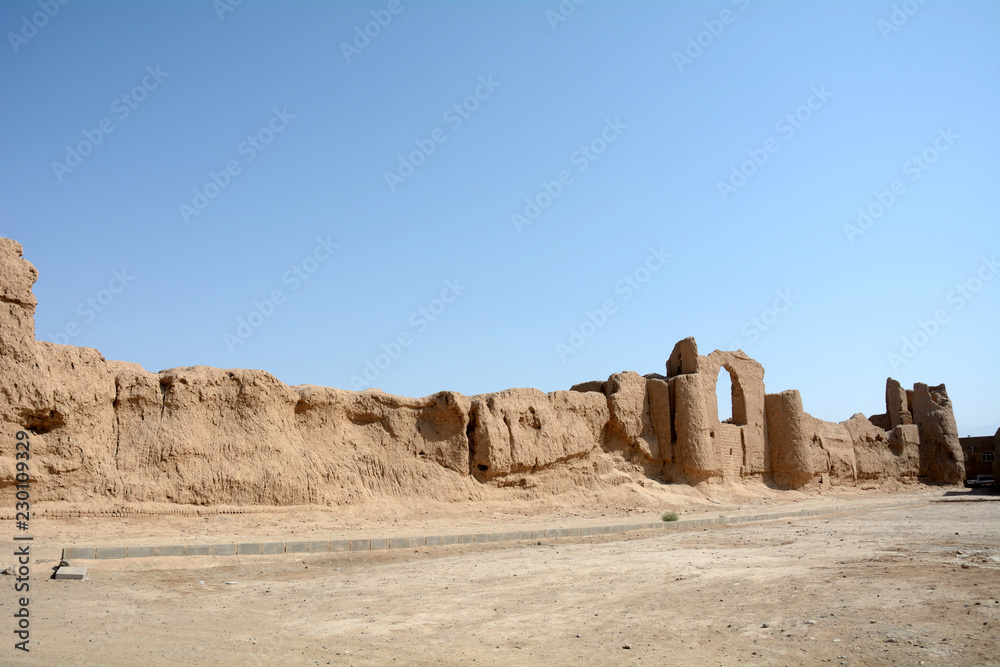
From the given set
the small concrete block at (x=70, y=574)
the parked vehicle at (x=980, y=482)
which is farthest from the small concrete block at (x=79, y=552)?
the parked vehicle at (x=980, y=482)

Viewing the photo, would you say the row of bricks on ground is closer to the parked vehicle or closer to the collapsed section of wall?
the collapsed section of wall

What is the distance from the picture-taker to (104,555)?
34.2 feet

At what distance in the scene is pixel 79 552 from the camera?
1025 centimetres

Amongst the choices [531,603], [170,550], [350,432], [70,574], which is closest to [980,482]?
[350,432]

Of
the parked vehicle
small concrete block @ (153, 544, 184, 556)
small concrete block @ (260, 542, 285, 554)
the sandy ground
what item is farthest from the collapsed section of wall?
the parked vehicle

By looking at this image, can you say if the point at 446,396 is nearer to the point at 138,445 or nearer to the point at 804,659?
the point at 138,445

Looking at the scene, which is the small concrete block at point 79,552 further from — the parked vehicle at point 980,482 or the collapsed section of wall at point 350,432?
the parked vehicle at point 980,482

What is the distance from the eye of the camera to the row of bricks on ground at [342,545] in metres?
10.5

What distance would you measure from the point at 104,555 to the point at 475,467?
9597 mm

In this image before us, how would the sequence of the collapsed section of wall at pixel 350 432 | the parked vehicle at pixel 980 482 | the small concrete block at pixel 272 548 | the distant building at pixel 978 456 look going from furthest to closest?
the distant building at pixel 978 456 → the parked vehicle at pixel 980 482 → the collapsed section of wall at pixel 350 432 → the small concrete block at pixel 272 548

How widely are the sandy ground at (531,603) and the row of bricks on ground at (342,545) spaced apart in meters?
0.27

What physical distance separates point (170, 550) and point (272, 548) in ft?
4.44

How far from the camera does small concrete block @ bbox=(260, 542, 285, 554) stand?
11383 mm

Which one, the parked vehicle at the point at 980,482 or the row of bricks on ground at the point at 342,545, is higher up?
the row of bricks on ground at the point at 342,545
